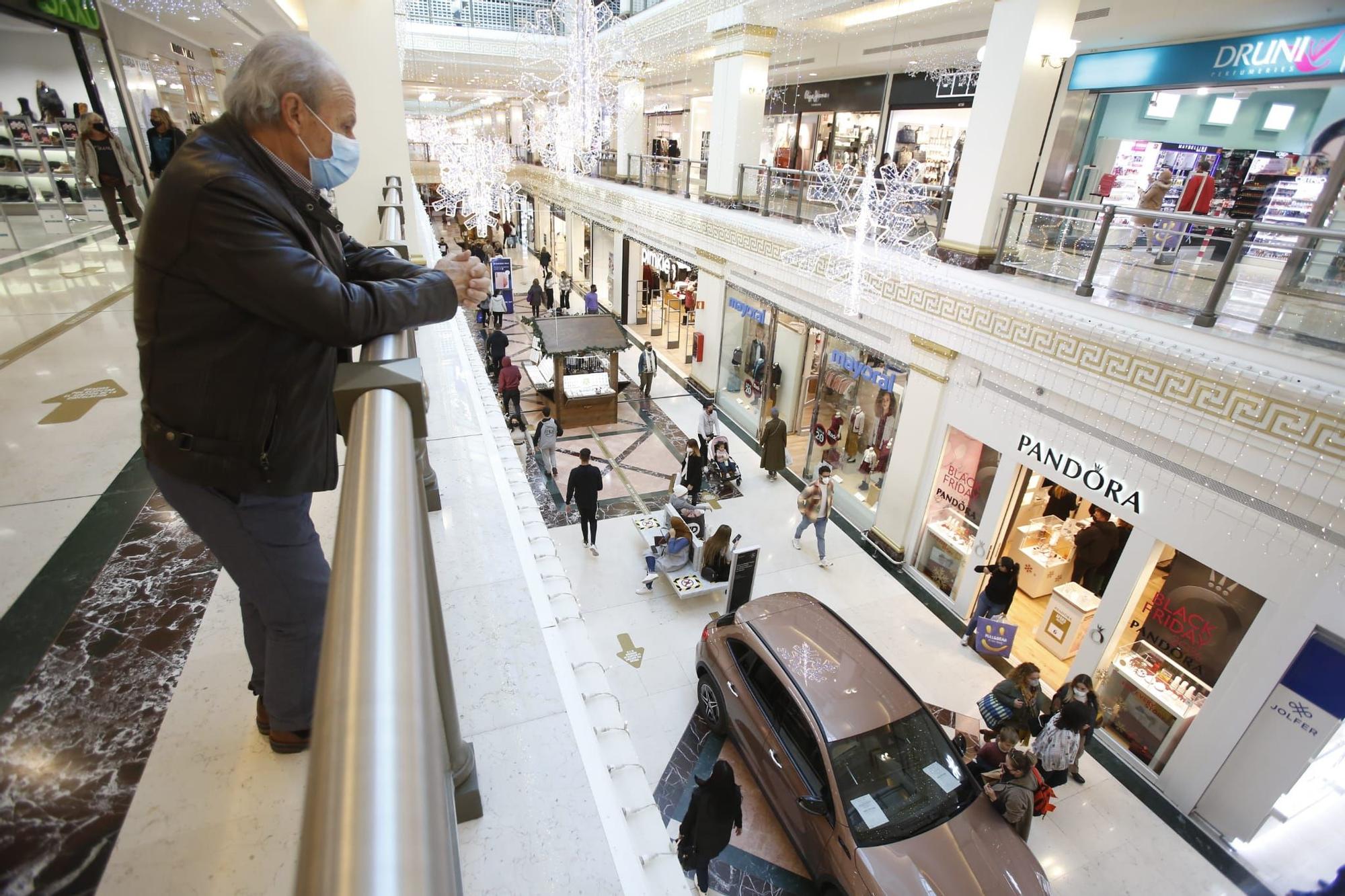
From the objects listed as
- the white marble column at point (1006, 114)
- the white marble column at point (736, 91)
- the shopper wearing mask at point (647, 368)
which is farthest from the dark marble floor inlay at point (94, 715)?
the white marble column at point (736, 91)

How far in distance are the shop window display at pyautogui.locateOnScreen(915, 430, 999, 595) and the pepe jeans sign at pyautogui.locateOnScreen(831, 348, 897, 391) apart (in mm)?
1343

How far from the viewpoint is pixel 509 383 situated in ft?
36.1

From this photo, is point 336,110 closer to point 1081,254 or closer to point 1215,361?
point 1215,361

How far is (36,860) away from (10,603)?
1248mm

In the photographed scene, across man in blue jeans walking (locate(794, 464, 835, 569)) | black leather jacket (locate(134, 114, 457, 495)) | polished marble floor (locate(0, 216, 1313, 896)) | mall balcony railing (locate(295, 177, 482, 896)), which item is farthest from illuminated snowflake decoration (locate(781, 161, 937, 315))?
mall balcony railing (locate(295, 177, 482, 896))

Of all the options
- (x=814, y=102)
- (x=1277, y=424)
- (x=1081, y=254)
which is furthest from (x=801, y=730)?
(x=814, y=102)

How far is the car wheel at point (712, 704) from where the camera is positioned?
19.2ft

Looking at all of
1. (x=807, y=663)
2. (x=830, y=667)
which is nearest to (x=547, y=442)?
(x=807, y=663)

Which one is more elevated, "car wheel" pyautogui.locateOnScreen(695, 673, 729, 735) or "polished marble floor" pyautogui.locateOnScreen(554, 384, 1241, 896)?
"car wheel" pyautogui.locateOnScreen(695, 673, 729, 735)

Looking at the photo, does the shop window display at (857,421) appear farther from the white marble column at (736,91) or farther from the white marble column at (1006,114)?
the white marble column at (736,91)

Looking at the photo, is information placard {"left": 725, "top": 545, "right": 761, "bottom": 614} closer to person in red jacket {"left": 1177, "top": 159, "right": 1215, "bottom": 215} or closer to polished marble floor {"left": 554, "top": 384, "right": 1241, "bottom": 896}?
polished marble floor {"left": 554, "top": 384, "right": 1241, "bottom": 896}

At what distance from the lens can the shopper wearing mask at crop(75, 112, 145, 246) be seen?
22.9 feet

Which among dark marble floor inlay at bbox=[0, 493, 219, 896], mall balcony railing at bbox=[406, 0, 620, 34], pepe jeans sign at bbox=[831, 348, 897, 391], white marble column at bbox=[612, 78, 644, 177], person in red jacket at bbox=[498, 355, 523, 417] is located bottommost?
→ person in red jacket at bbox=[498, 355, 523, 417]

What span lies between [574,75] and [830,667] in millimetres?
10397
